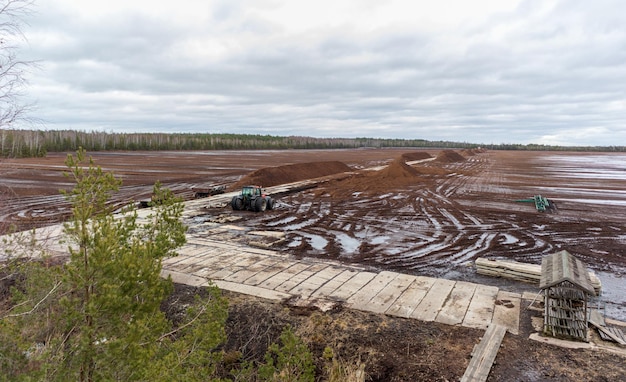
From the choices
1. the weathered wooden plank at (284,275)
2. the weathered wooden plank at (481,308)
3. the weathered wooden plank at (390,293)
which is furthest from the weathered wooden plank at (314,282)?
the weathered wooden plank at (481,308)

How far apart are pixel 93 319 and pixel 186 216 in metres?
14.0

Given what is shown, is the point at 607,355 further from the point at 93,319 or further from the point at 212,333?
the point at 93,319

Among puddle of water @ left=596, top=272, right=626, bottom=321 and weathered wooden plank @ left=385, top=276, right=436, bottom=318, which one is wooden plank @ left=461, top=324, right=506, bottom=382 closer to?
weathered wooden plank @ left=385, top=276, right=436, bottom=318

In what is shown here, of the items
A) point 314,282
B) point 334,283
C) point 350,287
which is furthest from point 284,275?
point 350,287

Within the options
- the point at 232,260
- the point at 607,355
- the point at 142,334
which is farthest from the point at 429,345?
the point at 232,260

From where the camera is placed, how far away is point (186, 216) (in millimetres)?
16781

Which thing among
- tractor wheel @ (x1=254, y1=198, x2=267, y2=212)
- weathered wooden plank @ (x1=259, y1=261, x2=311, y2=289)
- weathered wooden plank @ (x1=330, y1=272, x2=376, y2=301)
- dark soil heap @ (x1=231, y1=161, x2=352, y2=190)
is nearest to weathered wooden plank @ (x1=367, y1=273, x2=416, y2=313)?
weathered wooden plank @ (x1=330, y1=272, x2=376, y2=301)

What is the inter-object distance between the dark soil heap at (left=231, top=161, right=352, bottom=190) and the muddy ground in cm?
60

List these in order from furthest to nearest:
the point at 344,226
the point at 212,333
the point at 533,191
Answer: the point at 533,191 < the point at 344,226 < the point at 212,333

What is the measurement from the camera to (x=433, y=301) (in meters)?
8.33

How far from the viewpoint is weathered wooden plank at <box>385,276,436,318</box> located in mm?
7828

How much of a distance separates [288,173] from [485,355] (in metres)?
26.7

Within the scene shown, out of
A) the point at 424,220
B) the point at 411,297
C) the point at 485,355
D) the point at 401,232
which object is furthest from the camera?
the point at 424,220

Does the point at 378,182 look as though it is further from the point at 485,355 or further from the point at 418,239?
the point at 485,355
